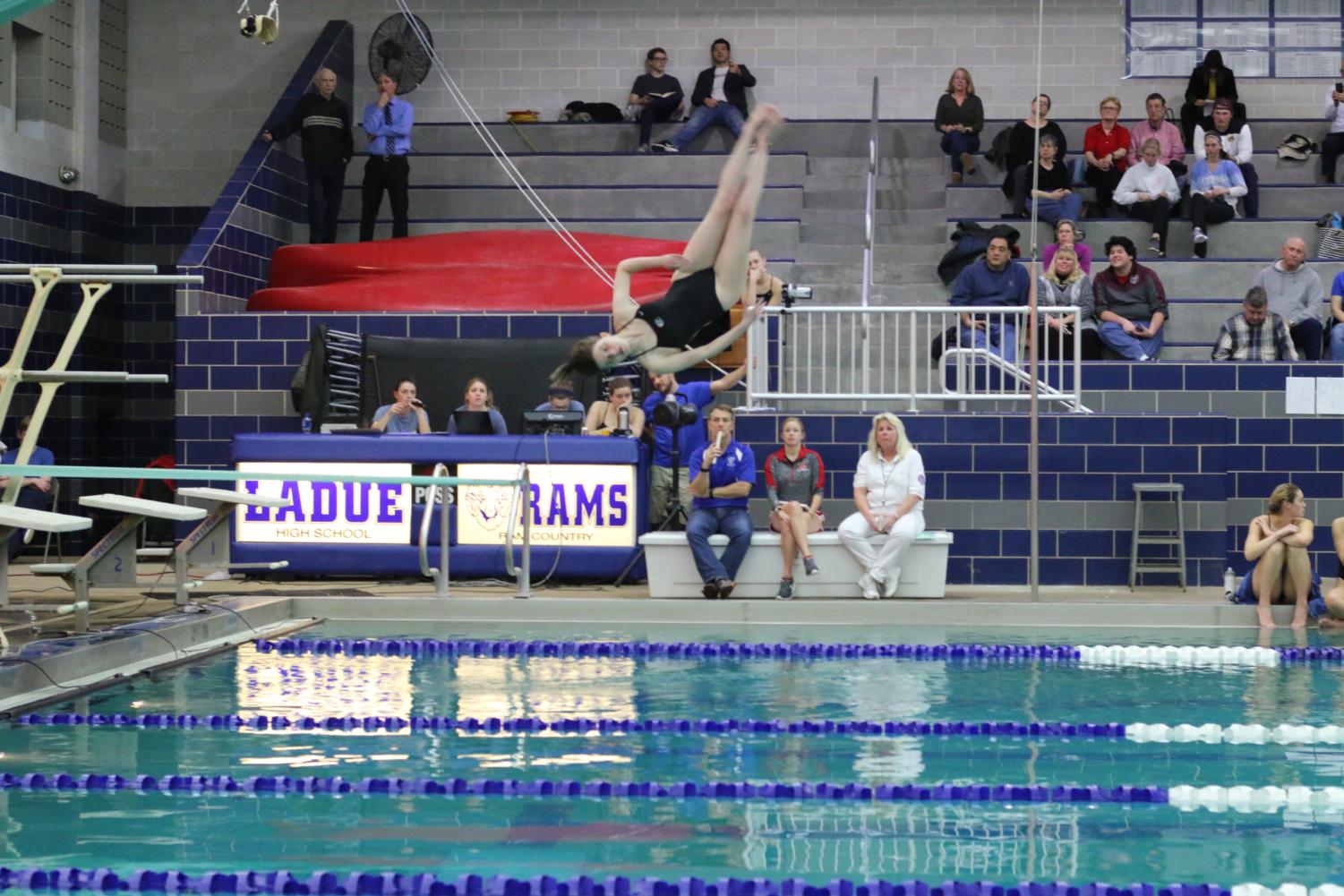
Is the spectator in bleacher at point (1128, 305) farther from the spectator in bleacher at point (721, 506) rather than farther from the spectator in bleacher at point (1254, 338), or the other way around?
the spectator in bleacher at point (721, 506)

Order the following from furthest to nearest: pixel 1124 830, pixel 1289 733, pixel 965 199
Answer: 1. pixel 965 199
2. pixel 1289 733
3. pixel 1124 830

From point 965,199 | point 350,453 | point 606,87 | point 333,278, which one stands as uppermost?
point 606,87

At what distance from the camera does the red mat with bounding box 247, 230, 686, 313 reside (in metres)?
14.6

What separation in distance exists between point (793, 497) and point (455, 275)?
4.36 metres

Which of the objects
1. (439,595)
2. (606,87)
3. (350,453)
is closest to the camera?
(439,595)

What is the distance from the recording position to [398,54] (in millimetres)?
17984

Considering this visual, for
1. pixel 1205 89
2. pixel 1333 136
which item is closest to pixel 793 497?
pixel 1205 89

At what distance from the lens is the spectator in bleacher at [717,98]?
1780 cm

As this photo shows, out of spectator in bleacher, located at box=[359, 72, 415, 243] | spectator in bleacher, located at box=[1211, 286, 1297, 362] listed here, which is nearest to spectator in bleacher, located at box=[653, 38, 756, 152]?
spectator in bleacher, located at box=[359, 72, 415, 243]

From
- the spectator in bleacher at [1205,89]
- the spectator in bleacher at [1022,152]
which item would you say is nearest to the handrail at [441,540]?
the spectator in bleacher at [1022,152]

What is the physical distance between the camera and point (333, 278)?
601 inches

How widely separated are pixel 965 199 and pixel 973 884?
12.6m

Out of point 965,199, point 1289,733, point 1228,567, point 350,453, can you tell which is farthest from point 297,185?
point 1289,733

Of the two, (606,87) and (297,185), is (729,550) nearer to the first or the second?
(297,185)
